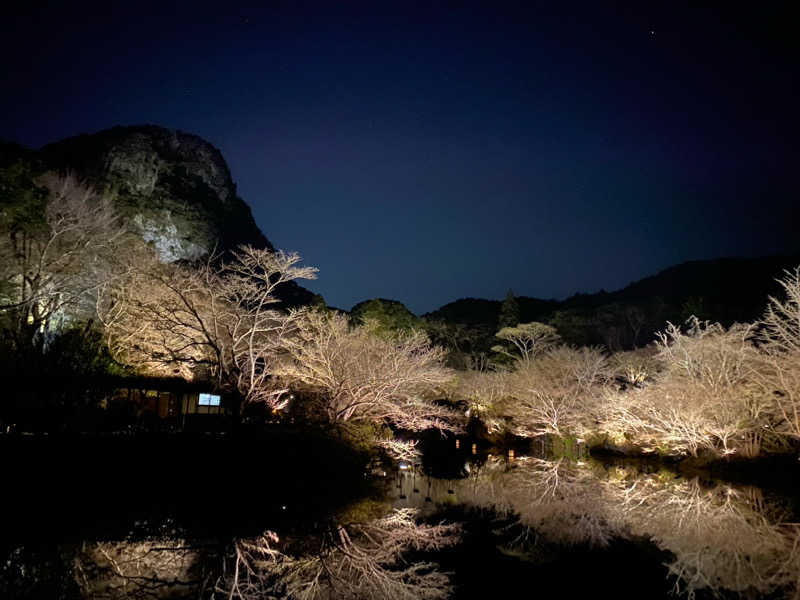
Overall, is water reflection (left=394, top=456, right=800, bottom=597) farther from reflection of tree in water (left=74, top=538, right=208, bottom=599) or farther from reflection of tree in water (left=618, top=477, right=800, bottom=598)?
reflection of tree in water (left=74, top=538, right=208, bottom=599)

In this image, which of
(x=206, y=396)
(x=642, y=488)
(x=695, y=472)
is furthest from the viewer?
(x=695, y=472)

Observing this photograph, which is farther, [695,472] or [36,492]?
[695,472]

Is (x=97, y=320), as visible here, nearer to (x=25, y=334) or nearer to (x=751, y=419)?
(x=25, y=334)

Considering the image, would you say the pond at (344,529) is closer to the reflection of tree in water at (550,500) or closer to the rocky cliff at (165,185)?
the reflection of tree in water at (550,500)

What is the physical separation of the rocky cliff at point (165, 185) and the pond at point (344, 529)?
33739 mm

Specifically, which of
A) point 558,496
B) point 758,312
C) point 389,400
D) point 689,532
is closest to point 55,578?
point 689,532

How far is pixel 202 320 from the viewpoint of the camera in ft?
71.1

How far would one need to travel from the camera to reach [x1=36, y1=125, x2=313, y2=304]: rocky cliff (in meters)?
49.1

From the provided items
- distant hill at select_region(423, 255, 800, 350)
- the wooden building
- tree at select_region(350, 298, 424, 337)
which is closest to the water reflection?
the wooden building

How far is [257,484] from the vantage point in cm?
1653

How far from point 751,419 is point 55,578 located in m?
22.8

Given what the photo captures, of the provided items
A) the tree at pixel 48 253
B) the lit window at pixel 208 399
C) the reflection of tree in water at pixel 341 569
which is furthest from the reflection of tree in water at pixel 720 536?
the tree at pixel 48 253

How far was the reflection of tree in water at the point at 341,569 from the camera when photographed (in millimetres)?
7410

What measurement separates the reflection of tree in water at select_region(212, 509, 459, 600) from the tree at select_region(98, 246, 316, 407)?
922 centimetres
